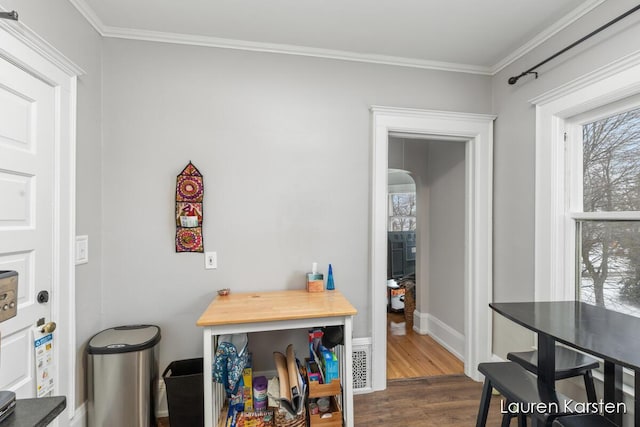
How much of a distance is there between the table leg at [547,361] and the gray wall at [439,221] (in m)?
1.69

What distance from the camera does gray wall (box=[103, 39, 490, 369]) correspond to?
208 centimetres

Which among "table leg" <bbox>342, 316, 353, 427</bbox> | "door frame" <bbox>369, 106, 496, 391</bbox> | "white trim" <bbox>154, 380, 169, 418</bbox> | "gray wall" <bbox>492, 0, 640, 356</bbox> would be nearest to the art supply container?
"table leg" <bbox>342, 316, 353, 427</bbox>

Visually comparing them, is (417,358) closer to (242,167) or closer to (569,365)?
(569,365)

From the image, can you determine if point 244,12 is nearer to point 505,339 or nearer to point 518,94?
point 518,94

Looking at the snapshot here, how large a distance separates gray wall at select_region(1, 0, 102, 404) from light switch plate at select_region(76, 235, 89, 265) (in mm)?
36

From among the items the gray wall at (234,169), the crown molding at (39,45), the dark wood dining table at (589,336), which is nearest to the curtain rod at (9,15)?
the crown molding at (39,45)

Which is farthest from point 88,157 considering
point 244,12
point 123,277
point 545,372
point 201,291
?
point 545,372

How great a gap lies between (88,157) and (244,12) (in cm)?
135

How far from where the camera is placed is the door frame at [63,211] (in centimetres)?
161

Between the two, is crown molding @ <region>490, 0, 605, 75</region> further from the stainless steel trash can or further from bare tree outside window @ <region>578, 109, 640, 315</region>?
the stainless steel trash can

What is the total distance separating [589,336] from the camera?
118 centimetres

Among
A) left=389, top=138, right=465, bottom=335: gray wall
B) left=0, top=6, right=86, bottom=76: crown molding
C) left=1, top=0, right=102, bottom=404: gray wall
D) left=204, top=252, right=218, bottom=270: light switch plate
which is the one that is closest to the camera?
left=0, top=6, right=86, bottom=76: crown molding

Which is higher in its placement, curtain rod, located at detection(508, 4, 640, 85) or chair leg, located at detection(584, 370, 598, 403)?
curtain rod, located at detection(508, 4, 640, 85)

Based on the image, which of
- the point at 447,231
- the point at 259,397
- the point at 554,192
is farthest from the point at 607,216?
the point at 259,397
